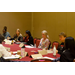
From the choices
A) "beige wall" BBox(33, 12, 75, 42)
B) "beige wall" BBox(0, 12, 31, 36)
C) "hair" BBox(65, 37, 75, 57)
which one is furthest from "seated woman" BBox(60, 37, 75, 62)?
"beige wall" BBox(0, 12, 31, 36)

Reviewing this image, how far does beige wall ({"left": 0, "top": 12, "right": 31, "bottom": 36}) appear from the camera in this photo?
916 centimetres

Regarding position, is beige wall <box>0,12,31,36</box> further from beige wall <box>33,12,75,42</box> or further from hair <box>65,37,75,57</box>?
hair <box>65,37,75,57</box>

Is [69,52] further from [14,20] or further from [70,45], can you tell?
[14,20]

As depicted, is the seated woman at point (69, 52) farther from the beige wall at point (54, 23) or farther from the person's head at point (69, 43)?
the beige wall at point (54, 23)

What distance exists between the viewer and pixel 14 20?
31.4ft

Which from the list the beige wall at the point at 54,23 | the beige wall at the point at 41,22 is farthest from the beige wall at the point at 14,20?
the beige wall at the point at 54,23

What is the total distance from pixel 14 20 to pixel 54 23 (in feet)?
13.0

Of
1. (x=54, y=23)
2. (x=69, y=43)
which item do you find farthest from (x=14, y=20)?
(x=69, y=43)

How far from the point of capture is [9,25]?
9367 mm

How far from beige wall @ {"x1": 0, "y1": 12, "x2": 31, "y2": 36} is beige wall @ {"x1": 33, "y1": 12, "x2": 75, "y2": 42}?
83 cm
